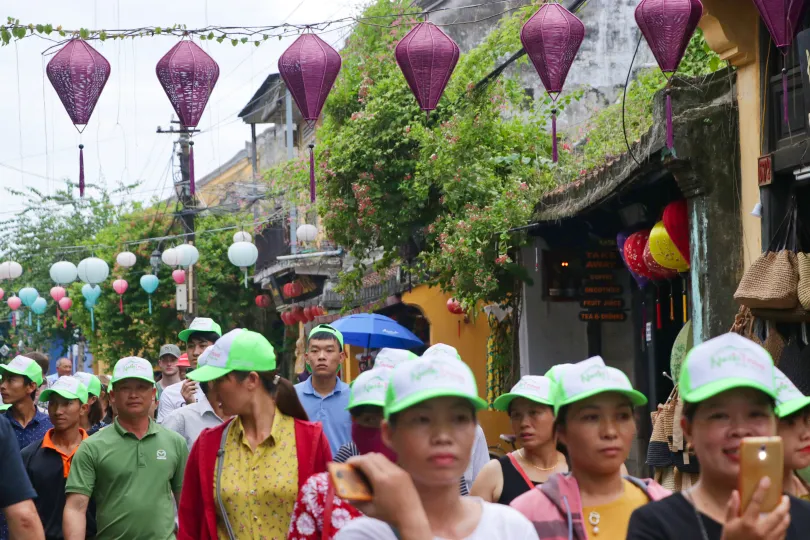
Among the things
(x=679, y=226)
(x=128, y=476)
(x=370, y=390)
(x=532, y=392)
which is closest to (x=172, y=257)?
(x=679, y=226)

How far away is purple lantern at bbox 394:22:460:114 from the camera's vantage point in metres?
11.5

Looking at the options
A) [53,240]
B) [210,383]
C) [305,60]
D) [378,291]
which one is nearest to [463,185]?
[305,60]

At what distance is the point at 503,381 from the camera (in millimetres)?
19125

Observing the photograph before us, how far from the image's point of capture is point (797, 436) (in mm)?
4926

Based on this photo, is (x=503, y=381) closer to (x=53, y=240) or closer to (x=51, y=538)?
(x=51, y=538)

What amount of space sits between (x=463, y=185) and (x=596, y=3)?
312 inches

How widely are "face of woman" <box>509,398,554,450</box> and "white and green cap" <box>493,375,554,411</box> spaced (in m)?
0.03

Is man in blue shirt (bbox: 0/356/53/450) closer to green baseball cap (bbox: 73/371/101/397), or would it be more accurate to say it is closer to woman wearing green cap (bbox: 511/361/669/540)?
green baseball cap (bbox: 73/371/101/397)

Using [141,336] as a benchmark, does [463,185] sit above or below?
above

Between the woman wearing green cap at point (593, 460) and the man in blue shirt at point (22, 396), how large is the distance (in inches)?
221

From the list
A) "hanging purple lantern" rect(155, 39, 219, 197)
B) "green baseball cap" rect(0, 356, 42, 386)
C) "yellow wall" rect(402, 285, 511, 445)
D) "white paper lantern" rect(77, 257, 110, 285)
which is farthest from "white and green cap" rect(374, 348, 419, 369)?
"white paper lantern" rect(77, 257, 110, 285)

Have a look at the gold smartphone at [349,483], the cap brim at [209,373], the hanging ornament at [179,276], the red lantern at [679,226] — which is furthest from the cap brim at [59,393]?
the hanging ornament at [179,276]

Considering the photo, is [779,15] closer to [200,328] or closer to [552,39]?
[552,39]

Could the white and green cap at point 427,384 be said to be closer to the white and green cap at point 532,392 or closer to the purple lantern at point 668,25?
the white and green cap at point 532,392
